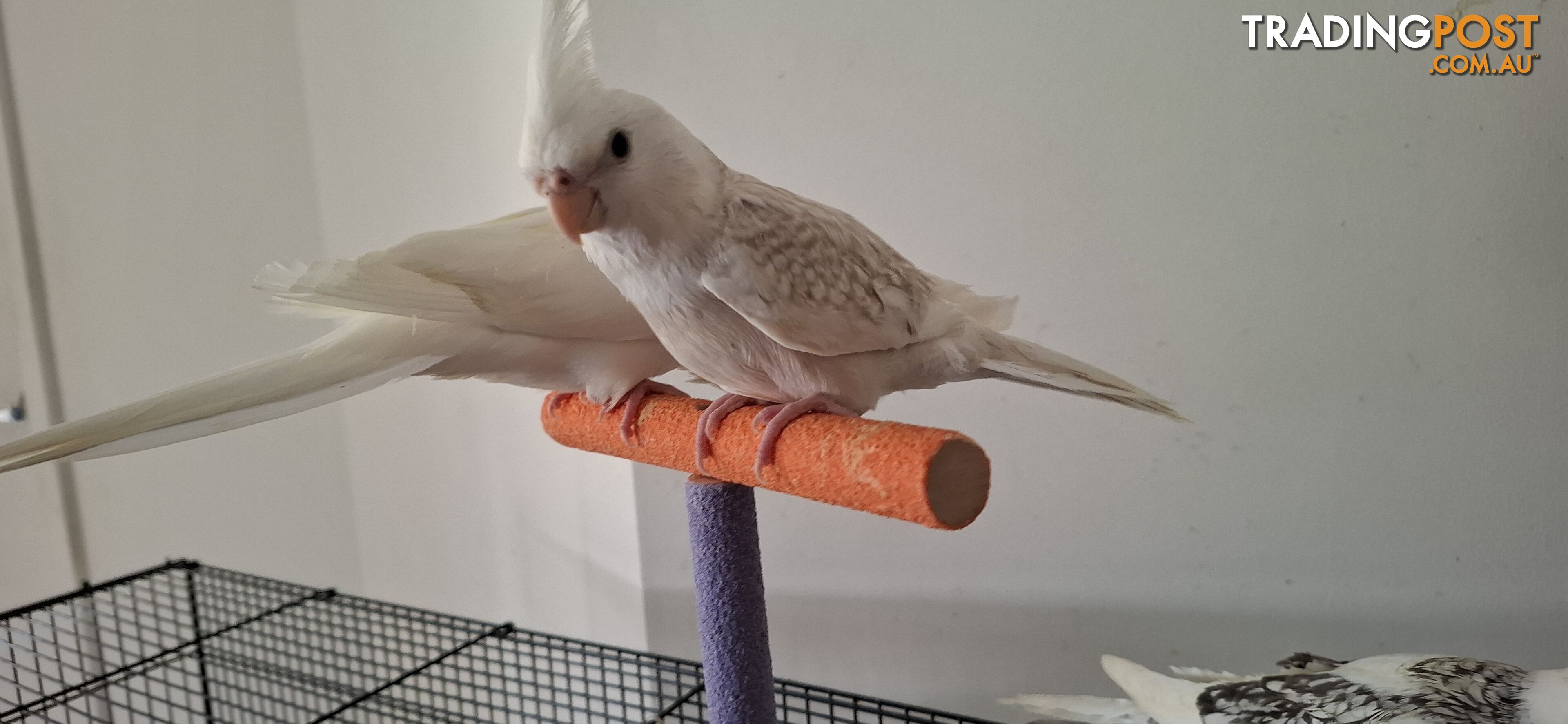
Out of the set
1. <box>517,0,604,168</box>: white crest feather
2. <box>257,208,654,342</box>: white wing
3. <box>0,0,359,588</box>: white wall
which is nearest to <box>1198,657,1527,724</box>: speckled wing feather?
<box>257,208,654,342</box>: white wing

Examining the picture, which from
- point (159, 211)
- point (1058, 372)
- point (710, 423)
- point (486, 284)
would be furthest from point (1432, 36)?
point (159, 211)

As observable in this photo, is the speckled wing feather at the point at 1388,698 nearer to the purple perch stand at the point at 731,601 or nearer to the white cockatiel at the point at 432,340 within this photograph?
the purple perch stand at the point at 731,601

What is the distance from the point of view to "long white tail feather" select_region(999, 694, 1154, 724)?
1066 millimetres

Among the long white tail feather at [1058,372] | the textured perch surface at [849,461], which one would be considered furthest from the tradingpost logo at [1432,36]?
the textured perch surface at [849,461]

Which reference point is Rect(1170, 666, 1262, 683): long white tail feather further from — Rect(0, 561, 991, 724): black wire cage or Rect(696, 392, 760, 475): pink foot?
Rect(696, 392, 760, 475): pink foot

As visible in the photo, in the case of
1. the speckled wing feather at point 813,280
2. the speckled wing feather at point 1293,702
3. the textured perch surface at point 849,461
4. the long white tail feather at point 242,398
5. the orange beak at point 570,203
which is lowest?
the speckled wing feather at point 1293,702

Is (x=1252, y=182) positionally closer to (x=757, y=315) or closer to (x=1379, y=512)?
(x=1379, y=512)

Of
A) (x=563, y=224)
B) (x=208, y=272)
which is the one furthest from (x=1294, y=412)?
(x=208, y=272)

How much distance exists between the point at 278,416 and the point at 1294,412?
1.27 meters

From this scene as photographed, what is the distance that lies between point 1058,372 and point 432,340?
65 centimetres

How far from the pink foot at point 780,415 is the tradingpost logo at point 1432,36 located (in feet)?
2.68

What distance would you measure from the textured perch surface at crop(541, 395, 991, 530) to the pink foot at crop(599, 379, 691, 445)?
0.04ft

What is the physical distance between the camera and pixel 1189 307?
1176mm

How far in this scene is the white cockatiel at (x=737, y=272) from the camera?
63 cm
